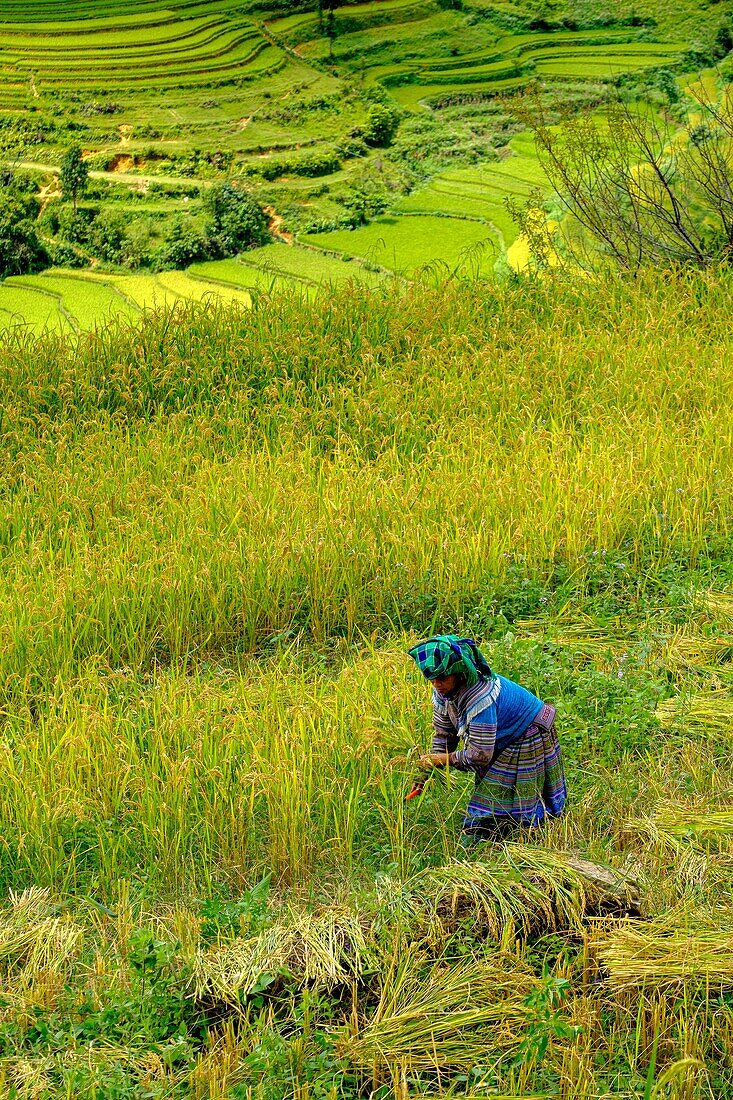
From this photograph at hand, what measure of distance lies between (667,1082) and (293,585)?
253cm

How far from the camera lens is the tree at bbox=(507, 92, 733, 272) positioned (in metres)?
7.77

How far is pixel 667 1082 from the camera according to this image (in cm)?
236

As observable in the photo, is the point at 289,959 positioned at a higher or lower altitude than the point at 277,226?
lower

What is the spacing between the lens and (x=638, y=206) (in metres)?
8.08

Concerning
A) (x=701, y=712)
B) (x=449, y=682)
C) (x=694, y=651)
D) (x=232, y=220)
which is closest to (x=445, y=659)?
(x=449, y=682)

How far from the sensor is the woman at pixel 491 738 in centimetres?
278

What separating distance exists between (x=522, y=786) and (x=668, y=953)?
1.90 feet

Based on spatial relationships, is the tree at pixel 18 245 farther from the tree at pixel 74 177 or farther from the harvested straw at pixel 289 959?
the harvested straw at pixel 289 959

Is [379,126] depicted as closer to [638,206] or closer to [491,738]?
[638,206]

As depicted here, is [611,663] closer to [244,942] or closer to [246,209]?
[244,942]

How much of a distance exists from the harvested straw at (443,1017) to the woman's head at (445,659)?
67 centimetres

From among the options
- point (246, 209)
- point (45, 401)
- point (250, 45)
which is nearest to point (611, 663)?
point (45, 401)

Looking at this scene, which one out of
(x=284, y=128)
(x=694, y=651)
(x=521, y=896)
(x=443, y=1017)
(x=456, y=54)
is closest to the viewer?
(x=443, y=1017)

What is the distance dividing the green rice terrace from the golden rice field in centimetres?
193
